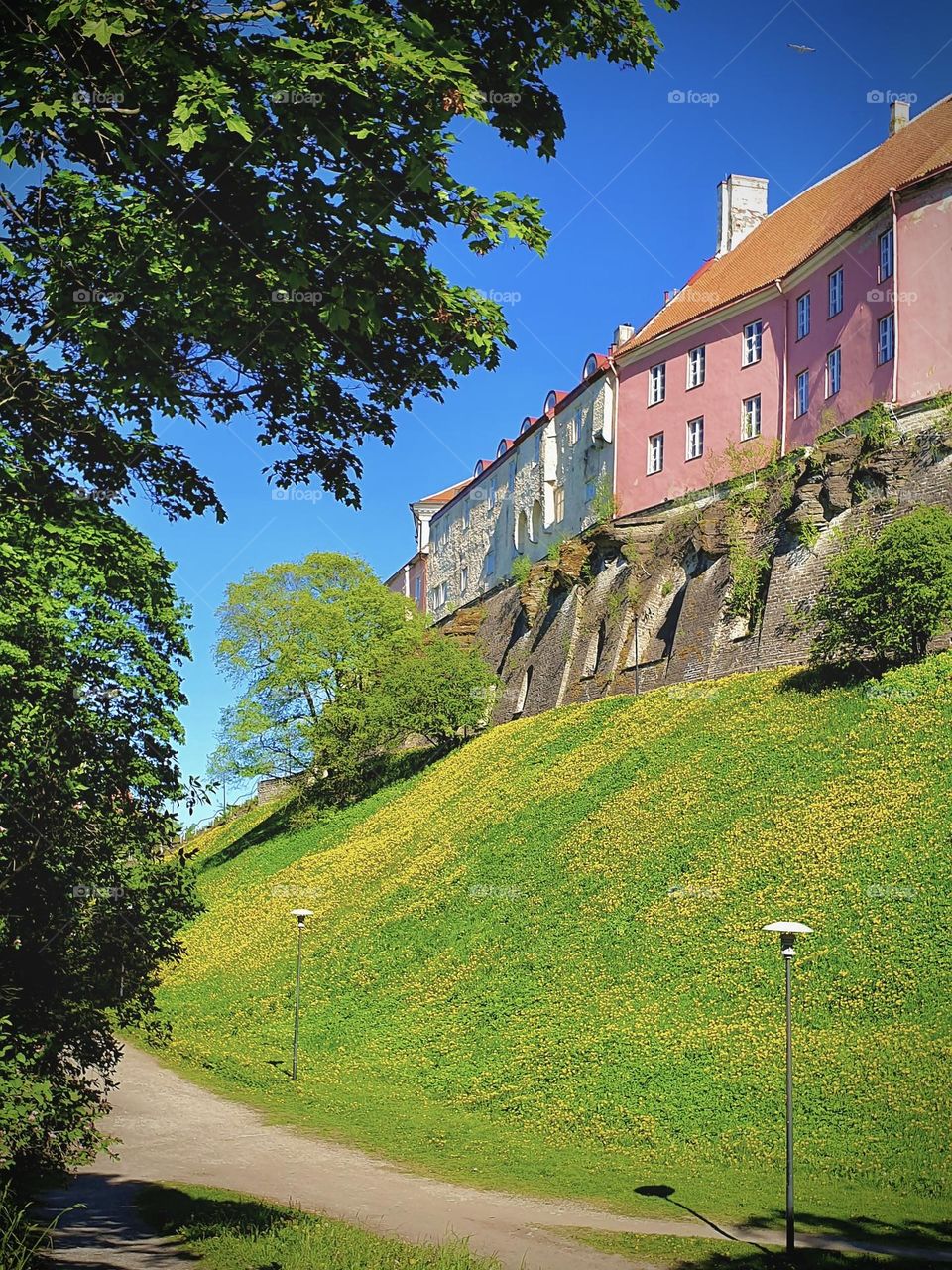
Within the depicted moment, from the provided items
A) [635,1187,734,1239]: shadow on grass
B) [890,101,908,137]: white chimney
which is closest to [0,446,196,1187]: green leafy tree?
[635,1187,734,1239]: shadow on grass

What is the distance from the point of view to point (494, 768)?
42688 millimetres

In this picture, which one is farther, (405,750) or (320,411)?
(405,750)

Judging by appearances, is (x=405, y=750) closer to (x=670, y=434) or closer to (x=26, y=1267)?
(x=670, y=434)

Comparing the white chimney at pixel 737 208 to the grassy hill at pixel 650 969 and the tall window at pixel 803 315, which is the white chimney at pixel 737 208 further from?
the grassy hill at pixel 650 969

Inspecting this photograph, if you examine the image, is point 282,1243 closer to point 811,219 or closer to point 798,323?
point 798,323

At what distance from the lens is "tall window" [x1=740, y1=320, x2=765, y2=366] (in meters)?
44.2

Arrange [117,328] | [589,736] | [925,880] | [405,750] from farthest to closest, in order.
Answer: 1. [405,750]
2. [589,736]
3. [925,880]
4. [117,328]

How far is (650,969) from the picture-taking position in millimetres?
24906

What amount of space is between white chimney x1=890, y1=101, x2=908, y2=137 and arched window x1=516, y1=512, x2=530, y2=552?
23253mm

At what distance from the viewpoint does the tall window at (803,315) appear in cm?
4172

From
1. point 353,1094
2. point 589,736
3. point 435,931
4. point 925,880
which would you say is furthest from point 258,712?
point 925,880

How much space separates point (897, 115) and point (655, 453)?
50.8ft

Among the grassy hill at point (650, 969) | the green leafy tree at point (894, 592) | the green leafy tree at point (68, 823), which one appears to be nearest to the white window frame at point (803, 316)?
the green leafy tree at point (894, 592)

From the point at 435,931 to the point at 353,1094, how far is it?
25.5 feet
